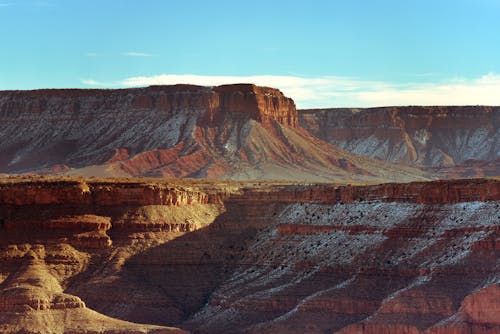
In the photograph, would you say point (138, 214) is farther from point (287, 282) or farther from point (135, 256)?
point (287, 282)

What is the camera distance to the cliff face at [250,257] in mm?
96000

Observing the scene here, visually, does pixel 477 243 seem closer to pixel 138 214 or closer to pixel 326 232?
pixel 326 232

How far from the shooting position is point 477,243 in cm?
9788

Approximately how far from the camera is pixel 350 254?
107 meters

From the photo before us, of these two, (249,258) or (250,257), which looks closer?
(249,258)

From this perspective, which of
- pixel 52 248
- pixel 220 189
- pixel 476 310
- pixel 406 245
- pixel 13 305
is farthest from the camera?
pixel 220 189

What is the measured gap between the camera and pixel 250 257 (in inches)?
4574

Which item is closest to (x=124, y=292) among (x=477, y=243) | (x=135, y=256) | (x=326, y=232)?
(x=135, y=256)

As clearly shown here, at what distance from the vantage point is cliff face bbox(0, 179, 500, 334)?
9600 cm

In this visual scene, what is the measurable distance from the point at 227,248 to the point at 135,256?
8136mm

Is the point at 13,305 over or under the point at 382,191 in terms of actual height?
under

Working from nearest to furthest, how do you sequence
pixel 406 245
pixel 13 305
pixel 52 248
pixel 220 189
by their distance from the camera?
pixel 13 305 < pixel 406 245 < pixel 52 248 < pixel 220 189

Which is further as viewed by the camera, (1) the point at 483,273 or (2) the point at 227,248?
(2) the point at 227,248

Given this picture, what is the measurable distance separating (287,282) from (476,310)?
19.7m
